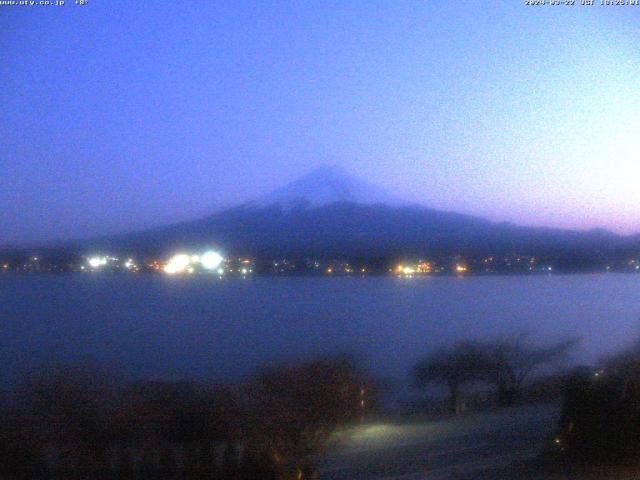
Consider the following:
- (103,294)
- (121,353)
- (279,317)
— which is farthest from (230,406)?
(103,294)

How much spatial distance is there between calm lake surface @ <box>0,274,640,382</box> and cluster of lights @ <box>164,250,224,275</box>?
0.43m

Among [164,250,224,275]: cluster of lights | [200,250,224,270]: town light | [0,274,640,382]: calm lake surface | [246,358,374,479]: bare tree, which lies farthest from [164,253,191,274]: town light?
[246,358,374,479]: bare tree

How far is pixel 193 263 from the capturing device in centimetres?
2466

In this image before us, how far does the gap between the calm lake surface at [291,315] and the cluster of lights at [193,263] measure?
428 mm

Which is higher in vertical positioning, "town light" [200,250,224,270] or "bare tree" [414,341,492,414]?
"town light" [200,250,224,270]

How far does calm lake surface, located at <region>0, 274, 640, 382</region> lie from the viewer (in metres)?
16.6

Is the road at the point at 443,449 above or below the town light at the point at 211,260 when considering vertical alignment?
below

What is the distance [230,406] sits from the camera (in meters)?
7.96

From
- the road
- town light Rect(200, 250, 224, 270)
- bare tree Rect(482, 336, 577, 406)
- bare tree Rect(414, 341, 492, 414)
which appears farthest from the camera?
town light Rect(200, 250, 224, 270)

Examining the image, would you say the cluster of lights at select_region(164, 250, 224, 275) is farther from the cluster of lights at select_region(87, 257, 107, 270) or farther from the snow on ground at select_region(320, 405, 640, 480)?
the snow on ground at select_region(320, 405, 640, 480)

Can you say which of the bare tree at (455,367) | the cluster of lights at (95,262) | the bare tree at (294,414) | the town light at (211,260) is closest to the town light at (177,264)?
the town light at (211,260)

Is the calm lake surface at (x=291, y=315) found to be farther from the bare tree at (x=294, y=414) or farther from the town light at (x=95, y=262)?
the bare tree at (x=294, y=414)

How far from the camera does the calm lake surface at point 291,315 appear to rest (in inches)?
653

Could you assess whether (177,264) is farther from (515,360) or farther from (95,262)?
(515,360)
